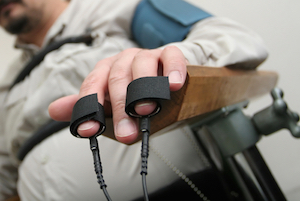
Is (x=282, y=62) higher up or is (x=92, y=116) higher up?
(x=92, y=116)

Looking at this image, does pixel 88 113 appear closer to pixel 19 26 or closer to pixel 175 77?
pixel 175 77

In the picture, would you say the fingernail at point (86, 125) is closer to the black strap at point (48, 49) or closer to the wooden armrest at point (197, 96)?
the wooden armrest at point (197, 96)

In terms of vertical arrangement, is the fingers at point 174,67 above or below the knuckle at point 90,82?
above

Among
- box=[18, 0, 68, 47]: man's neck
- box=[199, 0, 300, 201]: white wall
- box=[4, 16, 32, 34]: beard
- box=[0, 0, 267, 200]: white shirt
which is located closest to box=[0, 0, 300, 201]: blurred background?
box=[199, 0, 300, 201]: white wall

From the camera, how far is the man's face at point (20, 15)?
2.55 feet

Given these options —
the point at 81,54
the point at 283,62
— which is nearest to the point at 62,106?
the point at 81,54

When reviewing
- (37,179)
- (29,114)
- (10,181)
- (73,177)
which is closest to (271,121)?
Result: (73,177)

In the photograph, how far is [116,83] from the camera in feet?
0.66

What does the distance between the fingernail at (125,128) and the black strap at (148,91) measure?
12mm

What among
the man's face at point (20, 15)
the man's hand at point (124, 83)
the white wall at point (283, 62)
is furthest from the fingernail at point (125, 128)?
the man's face at point (20, 15)

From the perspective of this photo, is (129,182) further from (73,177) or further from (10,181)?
(10,181)

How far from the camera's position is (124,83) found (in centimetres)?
20

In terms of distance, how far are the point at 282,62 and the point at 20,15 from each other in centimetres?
108

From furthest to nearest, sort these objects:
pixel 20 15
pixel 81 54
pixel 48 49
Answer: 1. pixel 20 15
2. pixel 48 49
3. pixel 81 54
